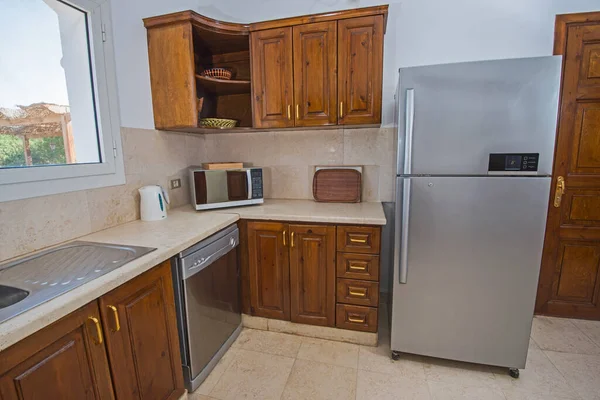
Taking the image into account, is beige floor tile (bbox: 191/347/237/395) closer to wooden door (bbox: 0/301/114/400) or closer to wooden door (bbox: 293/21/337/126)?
wooden door (bbox: 0/301/114/400)

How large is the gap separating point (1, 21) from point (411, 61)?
7.71 feet

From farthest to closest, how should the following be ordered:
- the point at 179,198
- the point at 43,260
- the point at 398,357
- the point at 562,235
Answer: the point at 179,198 → the point at 562,235 → the point at 398,357 → the point at 43,260

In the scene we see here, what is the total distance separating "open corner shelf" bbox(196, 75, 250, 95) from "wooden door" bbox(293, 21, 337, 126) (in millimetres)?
424

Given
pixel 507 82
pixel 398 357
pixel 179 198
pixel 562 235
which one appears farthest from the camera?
pixel 179 198

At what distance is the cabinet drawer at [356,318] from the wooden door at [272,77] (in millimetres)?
1343

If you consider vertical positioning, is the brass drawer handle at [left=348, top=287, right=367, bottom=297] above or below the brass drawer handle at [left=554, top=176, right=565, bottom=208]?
below

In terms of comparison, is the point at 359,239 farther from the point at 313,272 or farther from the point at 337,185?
the point at 337,185

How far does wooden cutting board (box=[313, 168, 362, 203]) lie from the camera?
231 cm

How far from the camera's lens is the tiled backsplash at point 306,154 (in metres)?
2.31

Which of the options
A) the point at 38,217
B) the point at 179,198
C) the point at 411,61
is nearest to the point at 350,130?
the point at 411,61

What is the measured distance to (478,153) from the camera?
1.49 metres

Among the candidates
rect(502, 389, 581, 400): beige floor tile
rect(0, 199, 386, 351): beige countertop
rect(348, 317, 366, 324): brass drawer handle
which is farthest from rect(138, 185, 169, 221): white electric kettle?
rect(502, 389, 581, 400): beige floor tile

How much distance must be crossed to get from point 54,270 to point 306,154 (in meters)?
1.79

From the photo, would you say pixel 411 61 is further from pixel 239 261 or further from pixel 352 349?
pixel 352 349
